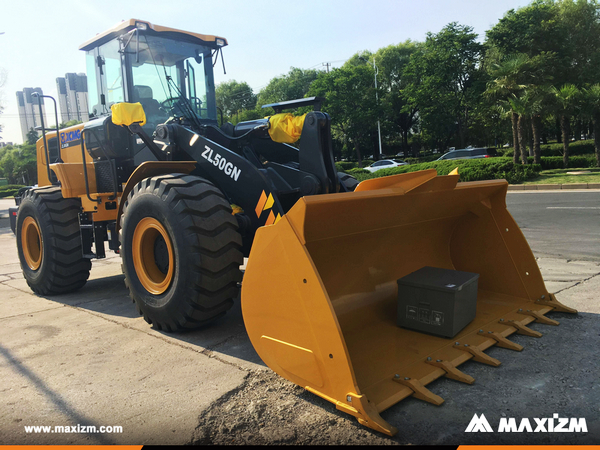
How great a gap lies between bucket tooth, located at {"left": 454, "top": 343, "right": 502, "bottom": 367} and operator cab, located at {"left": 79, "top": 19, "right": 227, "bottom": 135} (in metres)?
3.80

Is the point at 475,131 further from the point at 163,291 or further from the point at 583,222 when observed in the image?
the point at 163,291

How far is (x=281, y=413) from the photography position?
8.66 ft

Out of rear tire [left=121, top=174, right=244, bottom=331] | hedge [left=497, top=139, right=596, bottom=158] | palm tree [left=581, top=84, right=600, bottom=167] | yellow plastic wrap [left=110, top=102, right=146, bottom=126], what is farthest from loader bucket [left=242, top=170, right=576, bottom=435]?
hedge [left=497, top=139, right=596, bottom=158]

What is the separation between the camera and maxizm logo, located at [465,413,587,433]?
236 centimetres

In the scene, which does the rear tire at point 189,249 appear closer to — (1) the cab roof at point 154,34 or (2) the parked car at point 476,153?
(1) the cab roof at point 154,34

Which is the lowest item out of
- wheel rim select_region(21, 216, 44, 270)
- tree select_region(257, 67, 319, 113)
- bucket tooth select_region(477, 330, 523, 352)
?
bucket tooth select_region(477, 330, 523, 352)

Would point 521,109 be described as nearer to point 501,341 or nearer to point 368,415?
point 501,341

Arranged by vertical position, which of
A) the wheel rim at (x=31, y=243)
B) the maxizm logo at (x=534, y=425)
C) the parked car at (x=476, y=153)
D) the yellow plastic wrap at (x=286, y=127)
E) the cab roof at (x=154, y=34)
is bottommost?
the maxizm logo at (x=534, y=425)

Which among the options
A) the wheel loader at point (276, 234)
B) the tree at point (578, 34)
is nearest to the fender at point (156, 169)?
the wheel loader at point (276, 234)

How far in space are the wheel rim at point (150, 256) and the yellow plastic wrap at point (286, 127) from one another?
1.46m

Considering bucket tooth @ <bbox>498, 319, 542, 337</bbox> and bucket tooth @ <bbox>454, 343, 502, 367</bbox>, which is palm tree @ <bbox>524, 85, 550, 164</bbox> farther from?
bucket tooth @ <bbox>454, 343, 502, 367</bbox>

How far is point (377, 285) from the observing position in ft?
12.6

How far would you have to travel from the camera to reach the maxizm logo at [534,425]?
2357 mm

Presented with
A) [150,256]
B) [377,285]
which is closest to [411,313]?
[377,285]
